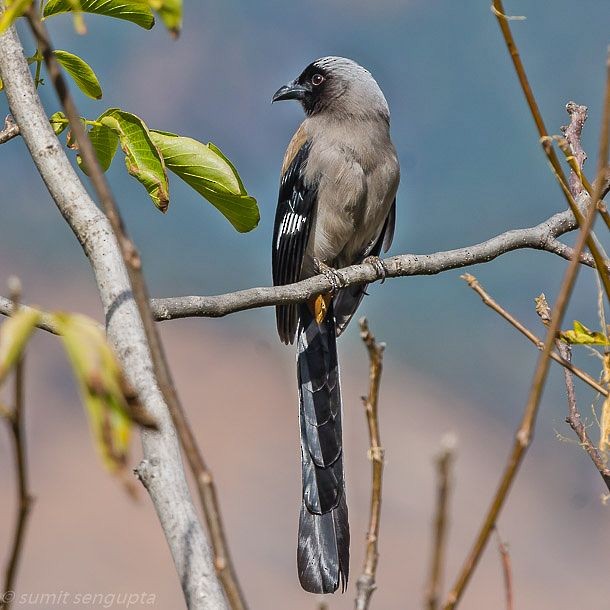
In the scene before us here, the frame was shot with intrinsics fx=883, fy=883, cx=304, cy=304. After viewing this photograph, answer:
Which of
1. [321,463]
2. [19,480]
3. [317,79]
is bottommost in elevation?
[19,480]

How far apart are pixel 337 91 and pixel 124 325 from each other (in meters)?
2.56

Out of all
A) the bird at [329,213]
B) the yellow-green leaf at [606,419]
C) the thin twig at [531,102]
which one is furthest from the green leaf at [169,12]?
the bird at [329,213]

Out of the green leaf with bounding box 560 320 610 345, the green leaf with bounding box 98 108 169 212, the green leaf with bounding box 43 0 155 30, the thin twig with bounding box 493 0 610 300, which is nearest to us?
the thin twig with bounding box 493 0 610 300

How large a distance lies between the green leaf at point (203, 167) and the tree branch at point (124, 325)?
312 millimetres

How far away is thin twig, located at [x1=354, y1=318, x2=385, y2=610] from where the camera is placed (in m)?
0.59

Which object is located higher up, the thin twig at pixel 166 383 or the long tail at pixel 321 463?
the long tail at pixel 321 463

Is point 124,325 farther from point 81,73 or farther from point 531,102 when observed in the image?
point 81,73

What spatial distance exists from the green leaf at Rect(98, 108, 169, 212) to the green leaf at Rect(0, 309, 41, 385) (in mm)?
1108

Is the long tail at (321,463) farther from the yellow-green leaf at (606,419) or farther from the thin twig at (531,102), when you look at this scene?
the thin twig at (531,102)

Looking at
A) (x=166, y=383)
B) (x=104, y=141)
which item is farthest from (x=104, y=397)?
(x=104, y=141)

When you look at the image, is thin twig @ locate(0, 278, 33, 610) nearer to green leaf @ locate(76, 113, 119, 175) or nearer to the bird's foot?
green leaf @ locate(76, 113, 119, 175)

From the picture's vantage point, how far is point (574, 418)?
123cm

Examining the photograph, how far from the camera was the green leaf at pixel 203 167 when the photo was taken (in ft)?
5.33

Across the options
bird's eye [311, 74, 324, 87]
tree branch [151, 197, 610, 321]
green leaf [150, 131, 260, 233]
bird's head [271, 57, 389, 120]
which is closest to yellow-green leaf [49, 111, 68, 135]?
green leaf [150, 131, 260, 233]
